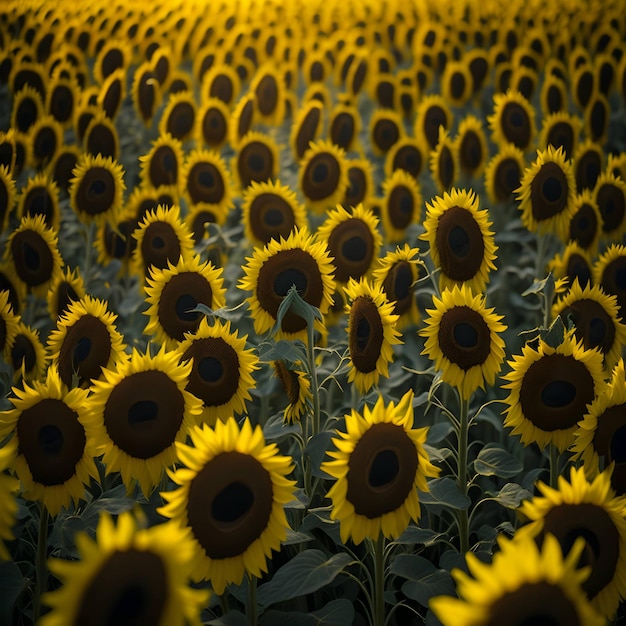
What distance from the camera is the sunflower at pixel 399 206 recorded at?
15.7ft

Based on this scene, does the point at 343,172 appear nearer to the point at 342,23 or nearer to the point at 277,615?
the point at 277,615

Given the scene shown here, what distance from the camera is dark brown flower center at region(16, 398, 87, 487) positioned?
2207 mm

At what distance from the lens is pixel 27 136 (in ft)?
17.9

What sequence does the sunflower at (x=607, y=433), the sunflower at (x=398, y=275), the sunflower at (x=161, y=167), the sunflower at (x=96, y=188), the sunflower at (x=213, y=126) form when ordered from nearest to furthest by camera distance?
the sunflower at (x=607, y=433), the sunflower at (x=398, y=275), the sunflower at (x=96, y=188), the sunflower at (x=161, y=167), the sunflower at (x=213, y=126)

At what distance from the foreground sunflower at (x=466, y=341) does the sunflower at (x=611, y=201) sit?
201cm

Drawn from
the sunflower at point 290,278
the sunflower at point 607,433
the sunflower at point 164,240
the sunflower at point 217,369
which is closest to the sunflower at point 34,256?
the sunflower at point 164,240

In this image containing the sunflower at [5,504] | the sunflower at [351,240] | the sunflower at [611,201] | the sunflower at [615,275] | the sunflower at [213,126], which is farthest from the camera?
the sunflower at [213,126]

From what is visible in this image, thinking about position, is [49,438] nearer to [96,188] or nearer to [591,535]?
[591,535]

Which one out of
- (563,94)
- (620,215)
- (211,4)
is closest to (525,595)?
(620,215)

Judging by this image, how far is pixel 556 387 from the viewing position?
2.42 meters

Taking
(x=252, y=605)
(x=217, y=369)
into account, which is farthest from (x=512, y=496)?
(x=217, y=369)

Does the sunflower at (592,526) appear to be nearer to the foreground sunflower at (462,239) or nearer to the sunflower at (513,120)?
the foreground sunflower at (462,239)

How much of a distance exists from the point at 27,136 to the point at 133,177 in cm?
208

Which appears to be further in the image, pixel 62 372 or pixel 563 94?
pixel 563 94
